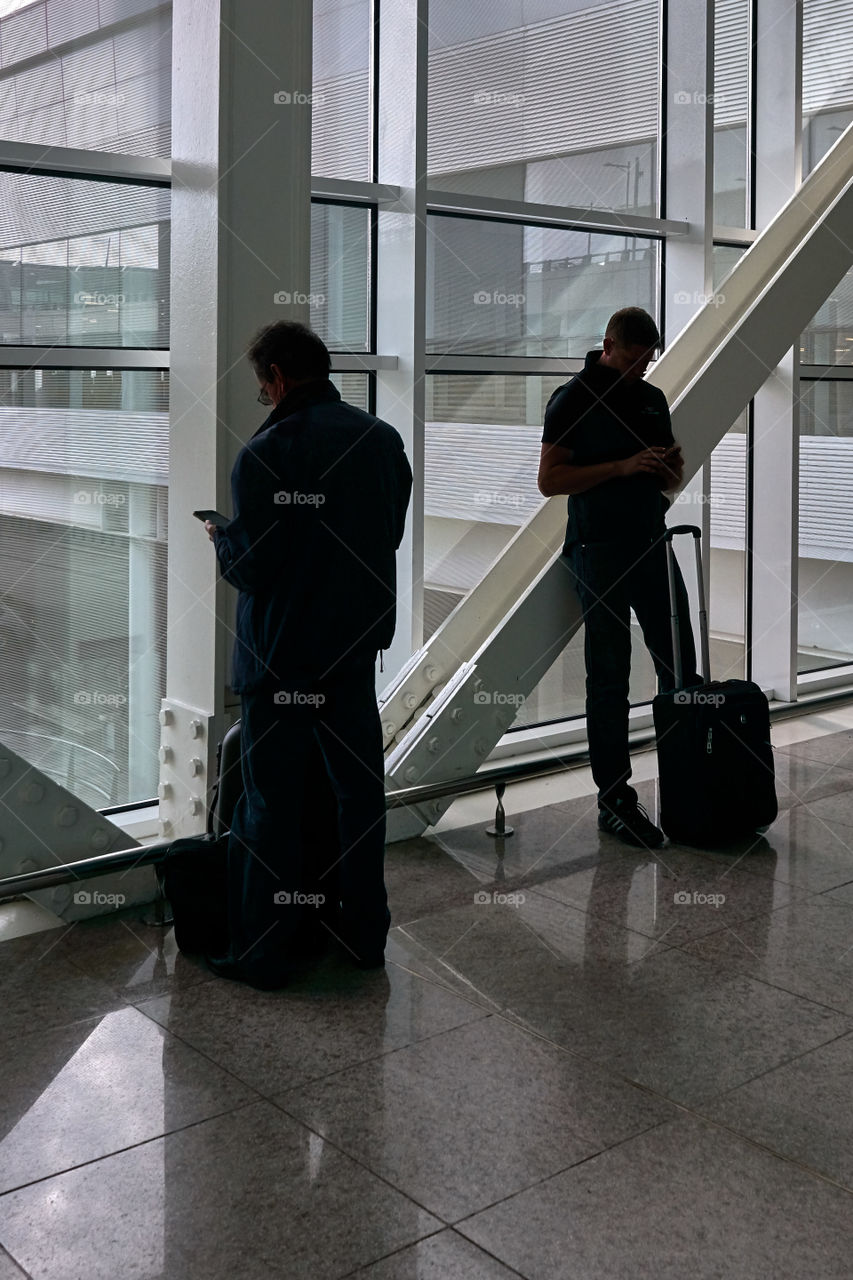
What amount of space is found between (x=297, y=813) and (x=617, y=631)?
179 cm

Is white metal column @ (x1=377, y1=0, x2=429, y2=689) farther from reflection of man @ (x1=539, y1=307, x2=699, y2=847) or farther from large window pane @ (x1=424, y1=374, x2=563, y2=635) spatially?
reflection of man @ (x1=539, y1=307, x2=699, y2=847)

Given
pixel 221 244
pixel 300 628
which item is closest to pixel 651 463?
pixel 221 244

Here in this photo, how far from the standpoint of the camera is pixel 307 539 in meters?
3.58

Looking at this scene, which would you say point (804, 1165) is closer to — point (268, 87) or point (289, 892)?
point (289, 892)

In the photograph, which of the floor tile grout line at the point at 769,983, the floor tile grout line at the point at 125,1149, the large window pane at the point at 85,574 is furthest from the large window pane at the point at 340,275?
the floor tile grout line at the point at 125,1149

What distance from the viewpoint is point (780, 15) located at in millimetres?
6816

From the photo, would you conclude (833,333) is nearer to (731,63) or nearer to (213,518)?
(731,63)

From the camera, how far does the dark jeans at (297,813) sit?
3.62 metres

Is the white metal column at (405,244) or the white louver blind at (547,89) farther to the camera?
the white louver blind at (547,89)

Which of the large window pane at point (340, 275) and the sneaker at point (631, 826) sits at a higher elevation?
the large window pane at point (340, 275)

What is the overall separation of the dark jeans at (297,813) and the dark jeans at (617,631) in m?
1.48

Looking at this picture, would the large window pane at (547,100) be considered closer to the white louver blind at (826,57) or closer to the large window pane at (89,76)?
the white louver blind at (826,57)

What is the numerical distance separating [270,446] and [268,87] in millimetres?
1395

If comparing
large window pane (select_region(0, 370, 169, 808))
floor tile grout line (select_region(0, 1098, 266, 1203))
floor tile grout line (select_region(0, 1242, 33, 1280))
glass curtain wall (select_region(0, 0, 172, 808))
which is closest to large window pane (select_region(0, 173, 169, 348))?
glass curtain wall (select_region(0, 0, 172, 808))
